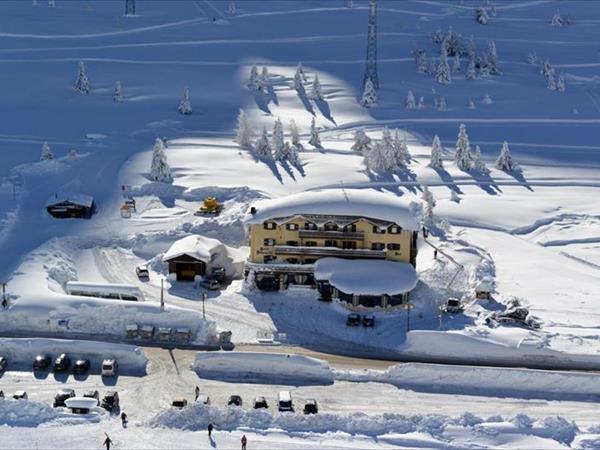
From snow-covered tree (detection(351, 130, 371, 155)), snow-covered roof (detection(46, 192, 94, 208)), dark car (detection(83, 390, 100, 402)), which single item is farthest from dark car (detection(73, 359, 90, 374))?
snow-covered tree (detection(351, 130, 371, 155))

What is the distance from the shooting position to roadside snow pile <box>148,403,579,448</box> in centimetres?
4259

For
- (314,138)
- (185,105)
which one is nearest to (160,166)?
(314,138)

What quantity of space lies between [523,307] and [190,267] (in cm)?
1873

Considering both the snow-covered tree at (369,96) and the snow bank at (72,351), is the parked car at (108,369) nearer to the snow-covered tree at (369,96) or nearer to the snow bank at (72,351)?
the snow bank at (72,351)

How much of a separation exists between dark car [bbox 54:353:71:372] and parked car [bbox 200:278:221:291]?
11.0 metres

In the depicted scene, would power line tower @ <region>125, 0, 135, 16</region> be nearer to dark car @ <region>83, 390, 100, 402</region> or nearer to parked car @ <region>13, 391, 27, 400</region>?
parked car @ <region>13, 391, 27, 400</region>

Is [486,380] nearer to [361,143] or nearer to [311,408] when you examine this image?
[311,408]

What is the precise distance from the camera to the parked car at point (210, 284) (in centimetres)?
5834

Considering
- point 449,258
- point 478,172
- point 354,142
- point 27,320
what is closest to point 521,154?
Answer: point 478,172

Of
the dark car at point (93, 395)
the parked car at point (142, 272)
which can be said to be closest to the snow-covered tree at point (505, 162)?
the parked car at point (142, 272)

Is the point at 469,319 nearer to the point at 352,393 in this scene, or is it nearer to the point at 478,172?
the point at 352,393

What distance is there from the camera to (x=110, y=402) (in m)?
45.0

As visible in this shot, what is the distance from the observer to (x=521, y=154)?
8769cm

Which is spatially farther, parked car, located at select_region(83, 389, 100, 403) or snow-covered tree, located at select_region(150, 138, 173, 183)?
snow-covered tree, located at select_region(150, 138, 173, 183)
